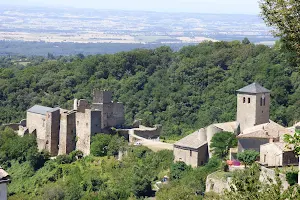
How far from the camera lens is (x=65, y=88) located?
4388 centimetres

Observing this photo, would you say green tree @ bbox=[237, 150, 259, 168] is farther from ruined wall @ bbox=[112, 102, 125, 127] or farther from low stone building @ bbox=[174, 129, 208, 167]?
ruined wall @ bbox=[112, 102, 125, 127]

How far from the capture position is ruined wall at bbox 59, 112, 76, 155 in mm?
29750

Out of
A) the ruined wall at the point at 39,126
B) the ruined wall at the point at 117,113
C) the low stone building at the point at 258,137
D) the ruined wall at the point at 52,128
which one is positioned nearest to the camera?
→ the low stone building at the point at 258,137

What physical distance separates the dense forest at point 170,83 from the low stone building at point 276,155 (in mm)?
11313

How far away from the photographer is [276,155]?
20.6 m

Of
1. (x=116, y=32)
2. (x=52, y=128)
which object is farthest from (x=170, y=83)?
(x=116, y=32)

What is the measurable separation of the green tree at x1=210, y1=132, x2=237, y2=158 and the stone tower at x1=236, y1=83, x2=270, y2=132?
143 centimetres

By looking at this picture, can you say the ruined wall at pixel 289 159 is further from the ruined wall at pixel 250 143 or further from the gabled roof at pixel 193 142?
the gabled roof at pixel 193 142

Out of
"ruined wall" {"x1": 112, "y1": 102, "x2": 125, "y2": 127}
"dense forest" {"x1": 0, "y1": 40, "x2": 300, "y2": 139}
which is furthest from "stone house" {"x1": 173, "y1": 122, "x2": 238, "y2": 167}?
"dense forest" {"x1": 0, "y1": 40, "x2": 300, "y2": 139}

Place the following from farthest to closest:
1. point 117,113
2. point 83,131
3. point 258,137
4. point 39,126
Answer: point 39,126, point 117,113, point 83,131, point 258,137

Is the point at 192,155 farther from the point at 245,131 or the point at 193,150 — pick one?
the point at 245,131

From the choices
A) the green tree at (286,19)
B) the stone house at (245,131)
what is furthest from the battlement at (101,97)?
the green tree at (286,19)

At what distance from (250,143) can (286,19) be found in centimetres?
1037

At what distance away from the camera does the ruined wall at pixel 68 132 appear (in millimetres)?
29750
